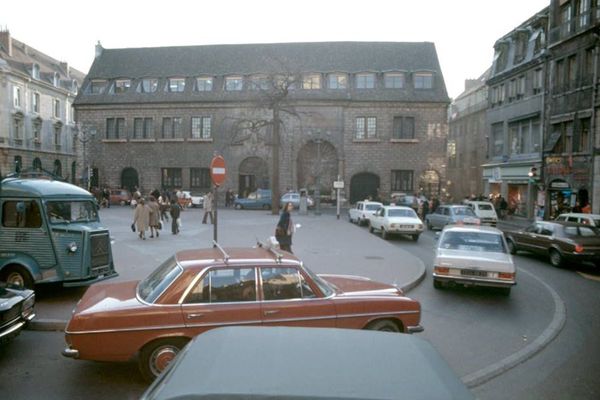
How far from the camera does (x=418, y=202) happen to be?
32906 mm

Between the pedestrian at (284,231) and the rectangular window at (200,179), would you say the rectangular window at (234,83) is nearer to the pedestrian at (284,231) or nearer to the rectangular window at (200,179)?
the rectangular window at (200,179)

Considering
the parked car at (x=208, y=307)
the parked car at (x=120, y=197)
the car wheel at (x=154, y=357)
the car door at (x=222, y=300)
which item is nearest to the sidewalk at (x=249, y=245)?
the parked car at (x=208, y=307)

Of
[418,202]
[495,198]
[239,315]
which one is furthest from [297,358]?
[495,198]

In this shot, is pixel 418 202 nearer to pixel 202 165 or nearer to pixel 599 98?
pixel 599 98

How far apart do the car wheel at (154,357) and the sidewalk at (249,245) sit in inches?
119

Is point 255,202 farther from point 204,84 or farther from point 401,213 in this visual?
point 401,213

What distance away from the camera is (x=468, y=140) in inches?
2048

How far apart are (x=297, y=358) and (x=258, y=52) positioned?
47.1 meters

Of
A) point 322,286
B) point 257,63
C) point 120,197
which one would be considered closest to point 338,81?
point 257,63

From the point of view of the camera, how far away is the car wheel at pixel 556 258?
14156mm

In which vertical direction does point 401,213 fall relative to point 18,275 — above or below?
above

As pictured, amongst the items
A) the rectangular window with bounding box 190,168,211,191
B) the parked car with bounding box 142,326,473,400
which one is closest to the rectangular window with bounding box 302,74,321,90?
the rectangular window with bounding box 190,168,211,191

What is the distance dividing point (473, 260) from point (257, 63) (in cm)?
3927

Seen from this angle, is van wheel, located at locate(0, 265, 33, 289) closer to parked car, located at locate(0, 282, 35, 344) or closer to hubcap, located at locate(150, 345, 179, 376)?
parked car, located at locate(0, 282, 35, 344)
